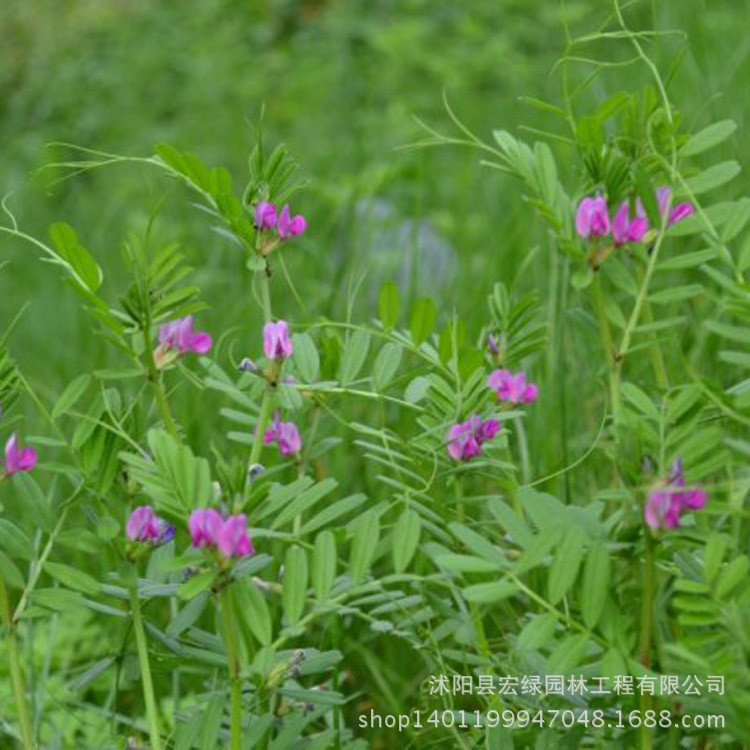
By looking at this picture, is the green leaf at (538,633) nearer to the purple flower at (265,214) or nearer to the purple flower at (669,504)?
the purple flower at (669,504)

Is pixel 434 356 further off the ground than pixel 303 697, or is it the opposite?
pixel 434 356

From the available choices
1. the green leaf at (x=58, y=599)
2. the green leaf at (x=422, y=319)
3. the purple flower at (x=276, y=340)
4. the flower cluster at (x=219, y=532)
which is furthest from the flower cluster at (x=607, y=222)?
the green leaf at (x=58, y=599)

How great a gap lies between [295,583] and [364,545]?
57 millimetres

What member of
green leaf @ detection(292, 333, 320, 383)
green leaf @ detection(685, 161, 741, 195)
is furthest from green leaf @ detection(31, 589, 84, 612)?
green leaf @ detection(685, 161, 741, 195)

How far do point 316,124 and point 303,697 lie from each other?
3.98 m

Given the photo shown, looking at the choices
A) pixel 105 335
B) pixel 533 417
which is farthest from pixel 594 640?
pixel 533 417

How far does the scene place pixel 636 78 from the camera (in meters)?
2.82

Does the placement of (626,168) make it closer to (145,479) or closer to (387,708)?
(145,479)

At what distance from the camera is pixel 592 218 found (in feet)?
3.60

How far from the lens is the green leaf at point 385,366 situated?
3.87 ft

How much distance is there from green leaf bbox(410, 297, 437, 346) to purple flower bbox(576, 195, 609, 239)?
130mm

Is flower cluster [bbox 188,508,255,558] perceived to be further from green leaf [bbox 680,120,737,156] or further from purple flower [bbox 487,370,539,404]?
green leaf [bbox 680,120,737,156]

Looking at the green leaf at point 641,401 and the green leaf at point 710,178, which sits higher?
the green leaf at point 710,178

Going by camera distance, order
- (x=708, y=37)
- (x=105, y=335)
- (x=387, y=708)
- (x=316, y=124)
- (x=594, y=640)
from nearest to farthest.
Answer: (x=594, y=640)
(x=105, y=335)
(x=387, y=708)
(x=708, y=37)
(x=316, y=124)
